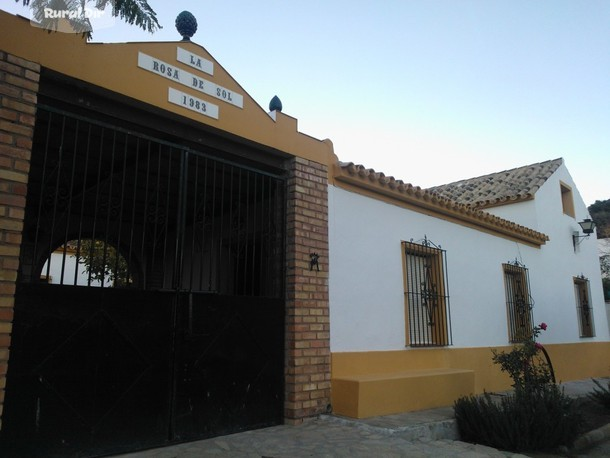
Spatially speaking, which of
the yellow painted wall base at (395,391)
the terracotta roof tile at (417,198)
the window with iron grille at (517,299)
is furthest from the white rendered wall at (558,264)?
the yellow painted wall base at (395,391)

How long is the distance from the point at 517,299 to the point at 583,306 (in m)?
3.79

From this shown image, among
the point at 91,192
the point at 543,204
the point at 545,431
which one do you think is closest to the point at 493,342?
the point at 545,431

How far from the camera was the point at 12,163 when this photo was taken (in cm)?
350

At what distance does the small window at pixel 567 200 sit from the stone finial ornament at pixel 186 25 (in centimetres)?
1113

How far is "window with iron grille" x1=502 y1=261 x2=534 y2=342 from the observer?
9.09 metres

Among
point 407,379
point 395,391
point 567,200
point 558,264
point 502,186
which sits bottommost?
point 395,391

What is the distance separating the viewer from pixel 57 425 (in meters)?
3.58

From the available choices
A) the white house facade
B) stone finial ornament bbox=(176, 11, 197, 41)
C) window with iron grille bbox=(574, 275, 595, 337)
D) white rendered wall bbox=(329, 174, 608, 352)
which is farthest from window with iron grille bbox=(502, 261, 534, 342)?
stone finial ornament bbox=(176, 11, 197, 41)

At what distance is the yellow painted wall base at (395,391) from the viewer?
17.5 ft

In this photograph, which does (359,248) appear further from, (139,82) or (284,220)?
(139,82)

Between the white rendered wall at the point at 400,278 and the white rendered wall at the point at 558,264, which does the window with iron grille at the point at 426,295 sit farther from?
the white rendered wall at the point at 558,264

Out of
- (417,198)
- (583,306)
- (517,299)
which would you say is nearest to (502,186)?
(583,306)

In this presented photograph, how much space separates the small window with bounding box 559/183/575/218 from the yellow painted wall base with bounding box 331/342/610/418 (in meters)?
6.12

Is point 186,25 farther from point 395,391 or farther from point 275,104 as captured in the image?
point 395,391
